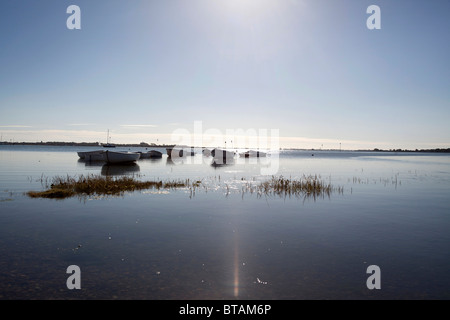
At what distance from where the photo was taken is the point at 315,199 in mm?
22188

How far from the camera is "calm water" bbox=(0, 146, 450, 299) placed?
7.66m

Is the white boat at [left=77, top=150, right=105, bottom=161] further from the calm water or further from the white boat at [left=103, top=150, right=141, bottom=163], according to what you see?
the calm water

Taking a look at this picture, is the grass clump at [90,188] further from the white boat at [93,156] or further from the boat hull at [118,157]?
the white boat at [93,156]

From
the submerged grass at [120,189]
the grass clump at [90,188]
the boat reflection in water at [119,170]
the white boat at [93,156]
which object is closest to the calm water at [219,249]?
the grass clump at [90,188]

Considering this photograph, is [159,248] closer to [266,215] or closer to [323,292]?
[323,292]

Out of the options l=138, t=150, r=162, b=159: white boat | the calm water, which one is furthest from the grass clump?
l=138, t=150, r=162, b=159: white boat

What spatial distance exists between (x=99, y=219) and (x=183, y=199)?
7.47 m

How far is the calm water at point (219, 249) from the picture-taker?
7.66m

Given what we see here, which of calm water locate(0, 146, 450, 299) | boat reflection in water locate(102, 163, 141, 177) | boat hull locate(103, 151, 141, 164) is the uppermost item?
boat hull locate(103, 151, 141, 164)

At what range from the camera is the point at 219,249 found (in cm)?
1081

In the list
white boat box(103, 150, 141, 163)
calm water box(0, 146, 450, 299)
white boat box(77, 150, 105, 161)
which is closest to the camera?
calm water box(0, 146, 450, 299)

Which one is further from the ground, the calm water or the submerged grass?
the submerged grass

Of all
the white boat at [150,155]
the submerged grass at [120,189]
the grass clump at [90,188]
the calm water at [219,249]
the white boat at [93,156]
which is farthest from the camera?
the white boat at [150,155]
